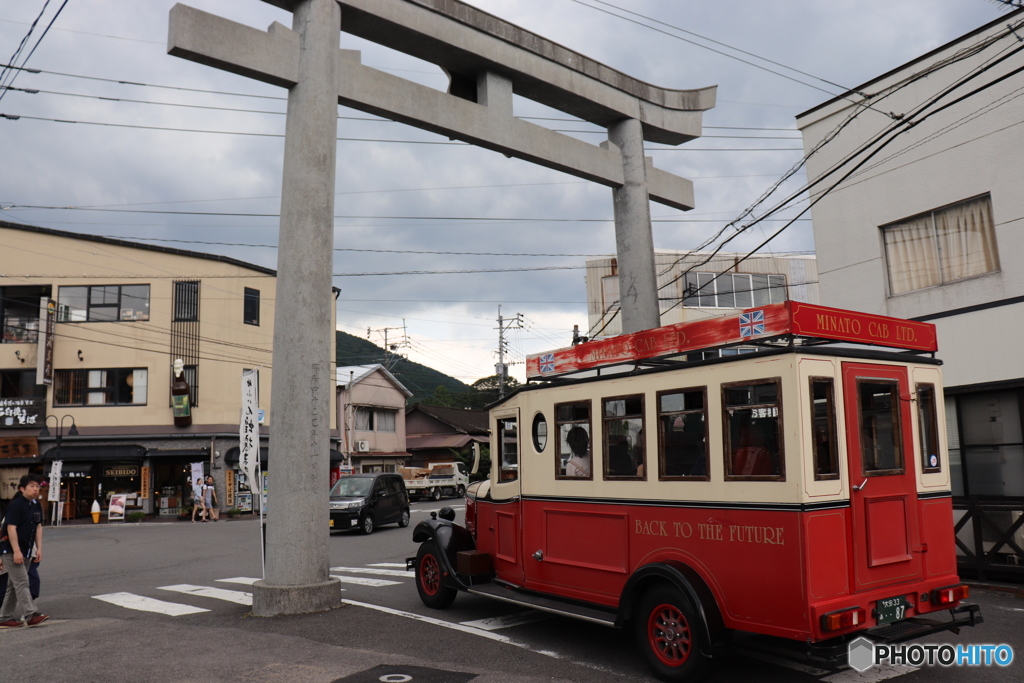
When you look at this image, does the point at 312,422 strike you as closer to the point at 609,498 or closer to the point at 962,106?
the point at 609,498

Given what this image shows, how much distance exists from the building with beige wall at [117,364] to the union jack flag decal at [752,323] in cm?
3035

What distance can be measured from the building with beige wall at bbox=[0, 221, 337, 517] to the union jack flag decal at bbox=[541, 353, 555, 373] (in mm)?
27609

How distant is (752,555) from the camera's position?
6391 millimetres

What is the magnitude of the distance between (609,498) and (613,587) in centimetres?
88

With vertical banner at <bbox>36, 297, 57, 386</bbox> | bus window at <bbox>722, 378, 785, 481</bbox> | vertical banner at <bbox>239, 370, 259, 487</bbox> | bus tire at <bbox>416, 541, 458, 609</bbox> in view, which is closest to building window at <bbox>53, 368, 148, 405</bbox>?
vertical banner at <bbox>36, 297, 57, 386</bbox>

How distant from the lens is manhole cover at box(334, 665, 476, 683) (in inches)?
264

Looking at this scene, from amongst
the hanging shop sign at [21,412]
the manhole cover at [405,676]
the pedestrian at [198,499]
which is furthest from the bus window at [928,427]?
the hanging shop sign at [21,412]

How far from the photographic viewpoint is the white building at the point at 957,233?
39.7ft

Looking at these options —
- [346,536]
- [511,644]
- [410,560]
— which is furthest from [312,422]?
[346,536]

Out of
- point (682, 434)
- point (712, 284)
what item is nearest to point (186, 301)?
point (712, 284)

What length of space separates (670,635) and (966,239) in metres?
10.1

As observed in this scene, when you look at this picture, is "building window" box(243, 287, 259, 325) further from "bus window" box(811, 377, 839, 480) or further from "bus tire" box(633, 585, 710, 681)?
"bus window" box(811, 377, 839, 480)

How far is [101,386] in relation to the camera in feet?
112

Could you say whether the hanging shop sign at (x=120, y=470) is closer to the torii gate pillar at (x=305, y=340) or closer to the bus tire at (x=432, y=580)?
the torii gate pillar at (x=305, y=340)
